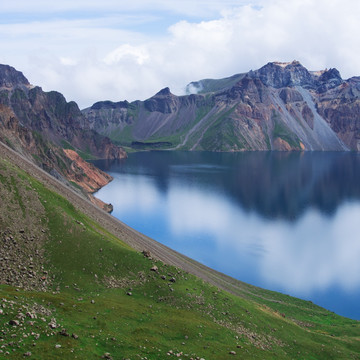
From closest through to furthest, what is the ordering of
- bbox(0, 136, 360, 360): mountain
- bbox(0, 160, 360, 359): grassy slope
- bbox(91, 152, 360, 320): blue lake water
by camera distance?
bbox(0, 136, 360, 360): mountain → bbox(0, 160, 360, 359): grassy slope → bbox(91, 152, 360, 320): blue lake water

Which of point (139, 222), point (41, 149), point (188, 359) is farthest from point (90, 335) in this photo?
point (41, 149)

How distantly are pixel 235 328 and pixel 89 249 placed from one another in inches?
798

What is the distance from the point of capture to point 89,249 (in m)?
45.1

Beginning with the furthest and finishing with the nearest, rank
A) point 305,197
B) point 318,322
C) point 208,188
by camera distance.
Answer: point 208,188
point 305,197
point 318,322

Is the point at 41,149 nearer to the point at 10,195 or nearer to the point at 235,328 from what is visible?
the point at 10,195

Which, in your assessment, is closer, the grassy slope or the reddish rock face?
the grassy slope

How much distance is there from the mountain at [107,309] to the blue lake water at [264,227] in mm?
18957

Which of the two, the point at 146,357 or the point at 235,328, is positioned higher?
the point at 146,357

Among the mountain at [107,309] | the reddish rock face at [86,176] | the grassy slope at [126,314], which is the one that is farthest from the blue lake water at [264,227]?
the grassy slope at [126,314]

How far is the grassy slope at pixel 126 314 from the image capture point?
2655 centimetres

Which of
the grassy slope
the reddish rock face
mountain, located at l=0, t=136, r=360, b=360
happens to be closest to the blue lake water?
the reddish rock face

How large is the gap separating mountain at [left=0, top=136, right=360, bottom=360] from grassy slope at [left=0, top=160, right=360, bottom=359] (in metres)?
0.11

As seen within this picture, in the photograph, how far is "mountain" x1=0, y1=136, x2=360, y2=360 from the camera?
26375 millimetres

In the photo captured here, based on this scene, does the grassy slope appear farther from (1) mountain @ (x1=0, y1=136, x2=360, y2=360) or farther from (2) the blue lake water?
(2) the blue lake water
